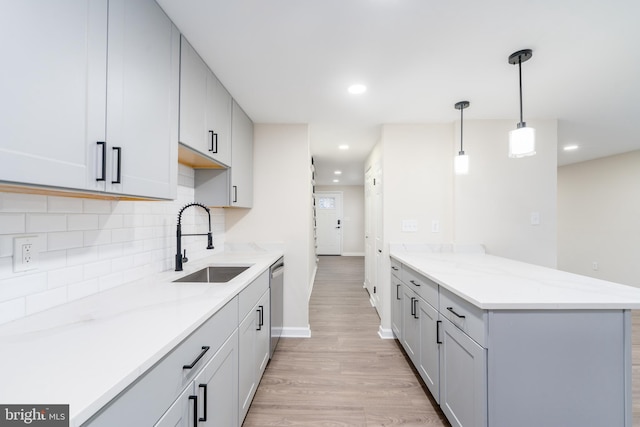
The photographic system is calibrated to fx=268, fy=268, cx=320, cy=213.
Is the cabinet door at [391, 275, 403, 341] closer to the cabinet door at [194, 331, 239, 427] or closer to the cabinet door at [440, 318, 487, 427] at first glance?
the cabinet door at [440, 318, 487, 427]

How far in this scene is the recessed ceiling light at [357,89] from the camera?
2.10 meters

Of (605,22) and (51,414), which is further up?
(605,22)

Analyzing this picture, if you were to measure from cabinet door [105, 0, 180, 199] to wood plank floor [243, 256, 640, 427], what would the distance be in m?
1.59

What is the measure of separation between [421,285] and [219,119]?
1.97 meters

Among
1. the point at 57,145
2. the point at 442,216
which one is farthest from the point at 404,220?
the point at 57,145

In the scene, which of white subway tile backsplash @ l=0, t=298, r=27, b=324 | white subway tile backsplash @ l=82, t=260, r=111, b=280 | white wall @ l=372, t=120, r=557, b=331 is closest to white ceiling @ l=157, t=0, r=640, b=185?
white wall @ l=372, t=120, r=557, b=331

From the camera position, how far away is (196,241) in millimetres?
2299

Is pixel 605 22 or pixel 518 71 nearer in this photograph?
pixel 605 22

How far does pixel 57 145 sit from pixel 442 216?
9.84 ft

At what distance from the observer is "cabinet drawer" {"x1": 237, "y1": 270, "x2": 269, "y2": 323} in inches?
61.2

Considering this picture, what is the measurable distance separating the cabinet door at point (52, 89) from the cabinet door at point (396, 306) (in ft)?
8.03

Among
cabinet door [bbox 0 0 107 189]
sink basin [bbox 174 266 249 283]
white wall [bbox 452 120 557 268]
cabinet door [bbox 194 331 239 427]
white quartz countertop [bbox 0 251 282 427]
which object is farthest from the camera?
white wall [bbox 452 120 557 268]

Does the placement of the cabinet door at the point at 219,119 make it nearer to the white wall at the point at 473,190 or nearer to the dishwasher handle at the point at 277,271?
the dishwasher handle at the point at 277,271

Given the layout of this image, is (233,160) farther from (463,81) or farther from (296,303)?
(463,81)
